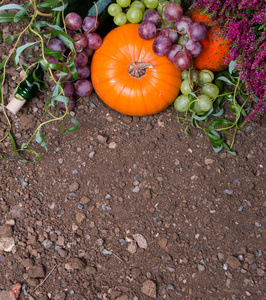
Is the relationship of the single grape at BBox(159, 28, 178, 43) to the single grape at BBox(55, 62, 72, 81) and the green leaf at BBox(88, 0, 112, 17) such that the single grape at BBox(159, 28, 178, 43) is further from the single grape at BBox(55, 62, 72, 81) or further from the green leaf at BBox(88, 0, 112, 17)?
the single grape at BBox(55, 62, 72, 81)

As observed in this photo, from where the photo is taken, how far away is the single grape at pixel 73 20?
138cm

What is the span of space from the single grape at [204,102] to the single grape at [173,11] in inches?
13.4

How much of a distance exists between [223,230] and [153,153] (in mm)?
449

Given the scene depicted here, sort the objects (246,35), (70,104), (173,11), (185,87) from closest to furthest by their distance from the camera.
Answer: (246,35) → (173,11) → (185,87) → (70,104)

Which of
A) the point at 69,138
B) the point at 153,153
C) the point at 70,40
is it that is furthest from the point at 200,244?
the point at 70,40

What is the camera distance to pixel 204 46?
1.39 metres

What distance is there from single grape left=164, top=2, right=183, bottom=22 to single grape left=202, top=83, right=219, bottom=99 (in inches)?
12.2

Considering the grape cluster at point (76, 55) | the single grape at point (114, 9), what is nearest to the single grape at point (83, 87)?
the grape cluster at point (76, 55)

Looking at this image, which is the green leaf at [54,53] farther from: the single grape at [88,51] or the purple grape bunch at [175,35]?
the purple grape bunch at [175,35]

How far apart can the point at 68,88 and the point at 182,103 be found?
527 millimetres

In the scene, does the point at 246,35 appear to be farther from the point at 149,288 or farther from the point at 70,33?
the point at 149,288

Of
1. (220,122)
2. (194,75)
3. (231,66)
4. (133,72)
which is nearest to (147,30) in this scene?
(133,72)

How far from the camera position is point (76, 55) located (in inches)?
55.7

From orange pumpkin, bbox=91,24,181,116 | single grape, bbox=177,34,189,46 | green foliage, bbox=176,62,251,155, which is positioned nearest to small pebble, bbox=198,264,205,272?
green foliage, bbox=176,62,251,155
